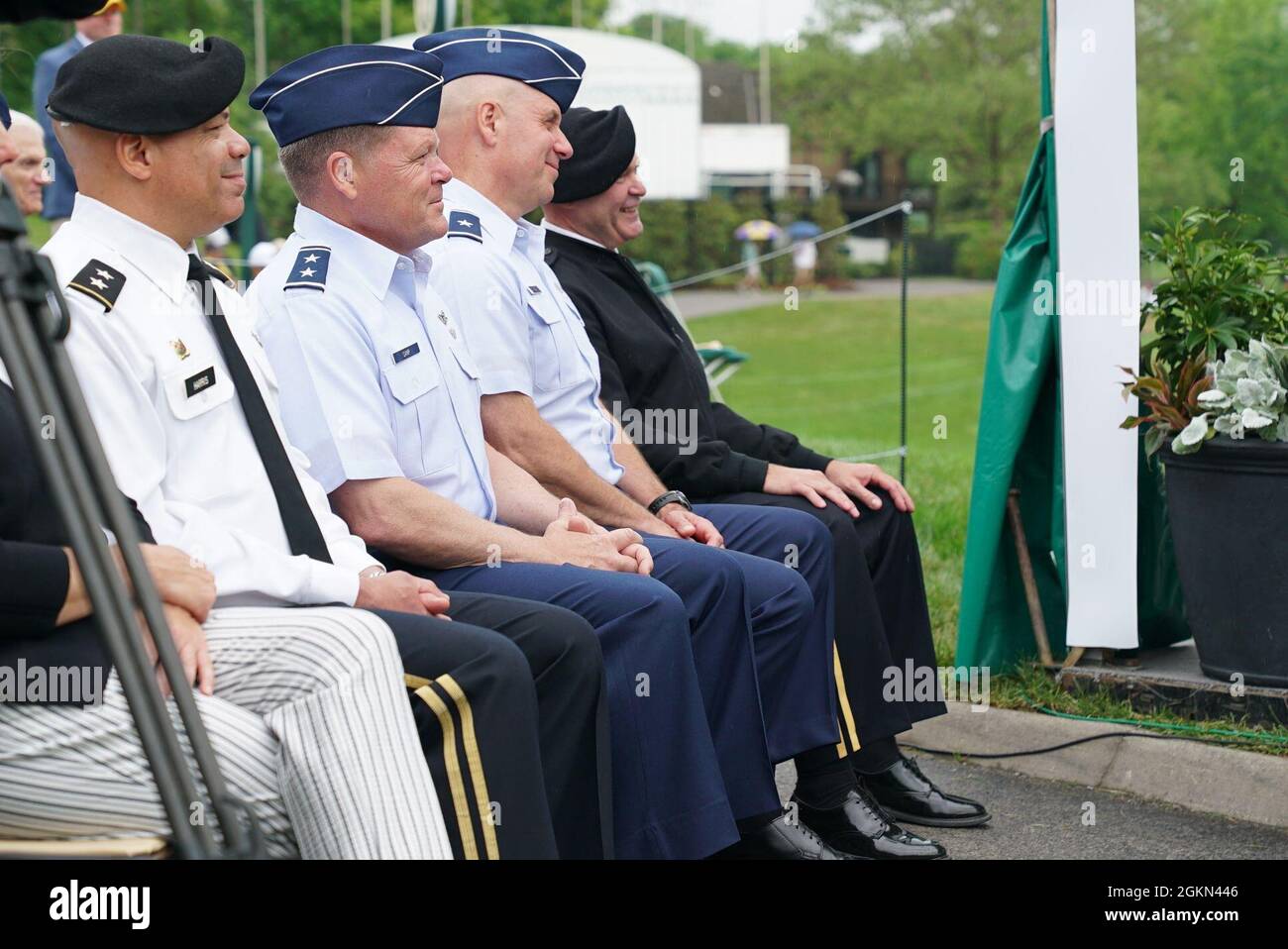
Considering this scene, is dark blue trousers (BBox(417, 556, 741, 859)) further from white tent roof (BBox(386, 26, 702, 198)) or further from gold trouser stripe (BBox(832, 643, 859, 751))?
white tent roof (BBox(386, 26, 702, 198))

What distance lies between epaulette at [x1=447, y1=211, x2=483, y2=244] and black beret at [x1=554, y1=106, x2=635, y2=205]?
582 mm

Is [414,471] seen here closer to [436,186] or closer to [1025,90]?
[436,186]

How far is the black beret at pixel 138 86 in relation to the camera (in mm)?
3008

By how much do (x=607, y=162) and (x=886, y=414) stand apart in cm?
1122

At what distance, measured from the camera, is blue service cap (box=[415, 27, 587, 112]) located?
14.5ft

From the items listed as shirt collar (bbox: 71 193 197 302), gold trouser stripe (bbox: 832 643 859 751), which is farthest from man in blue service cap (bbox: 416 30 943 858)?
shirt collar (bbox: 71 193 197 302)

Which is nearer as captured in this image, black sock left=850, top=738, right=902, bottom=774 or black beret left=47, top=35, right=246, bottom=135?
black beret left=47, top=35, right=246, bottom=135

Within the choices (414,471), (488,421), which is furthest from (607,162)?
(414,471)

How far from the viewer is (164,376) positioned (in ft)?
9.66

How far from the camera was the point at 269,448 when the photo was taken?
3.09 meters

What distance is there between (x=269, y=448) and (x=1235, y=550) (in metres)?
3.01

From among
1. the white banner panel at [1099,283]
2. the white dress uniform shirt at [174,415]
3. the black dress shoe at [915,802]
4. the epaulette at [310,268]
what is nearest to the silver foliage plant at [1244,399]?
the white banner panel at [1099,283]

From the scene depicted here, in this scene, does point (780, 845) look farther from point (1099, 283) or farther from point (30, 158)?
point (30, 158)

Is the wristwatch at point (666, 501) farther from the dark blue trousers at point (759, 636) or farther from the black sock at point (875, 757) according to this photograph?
the black sock at point (875, 757)
